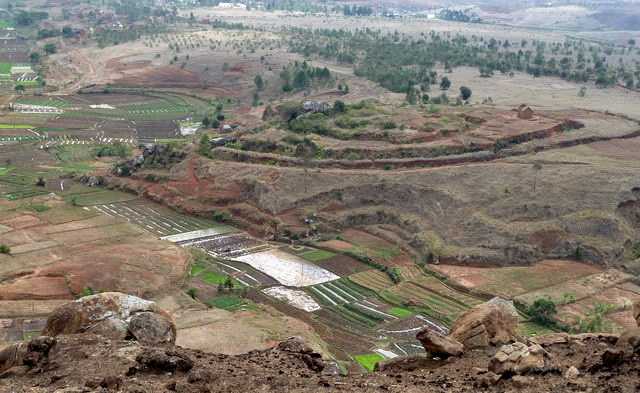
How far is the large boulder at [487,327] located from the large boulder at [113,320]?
377 inches

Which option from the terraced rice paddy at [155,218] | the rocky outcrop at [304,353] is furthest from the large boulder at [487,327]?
the terraced rice paddy at [155,218]

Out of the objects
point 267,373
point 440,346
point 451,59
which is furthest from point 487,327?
point 451,59

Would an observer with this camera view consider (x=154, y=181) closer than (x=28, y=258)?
No

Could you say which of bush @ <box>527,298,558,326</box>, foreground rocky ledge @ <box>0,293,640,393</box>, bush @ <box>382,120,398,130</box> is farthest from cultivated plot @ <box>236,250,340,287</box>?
foreground rocky ledge @ <box>0,293,640,393</box>

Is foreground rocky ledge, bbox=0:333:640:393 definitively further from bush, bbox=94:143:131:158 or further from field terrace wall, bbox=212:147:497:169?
bush, bbox=94:143:131:158

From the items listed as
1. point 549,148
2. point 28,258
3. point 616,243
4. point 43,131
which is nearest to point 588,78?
point 549,148

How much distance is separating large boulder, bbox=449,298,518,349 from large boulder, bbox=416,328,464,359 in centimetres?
77

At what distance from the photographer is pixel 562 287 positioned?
5175cm

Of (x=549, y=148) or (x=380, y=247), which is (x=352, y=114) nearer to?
(x=549, y=148)

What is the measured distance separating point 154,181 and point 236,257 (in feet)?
69.3

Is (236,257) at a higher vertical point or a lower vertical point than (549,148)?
lower

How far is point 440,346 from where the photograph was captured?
22156 mm

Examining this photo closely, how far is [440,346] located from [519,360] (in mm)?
3151

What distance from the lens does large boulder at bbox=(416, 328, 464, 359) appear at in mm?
22125
